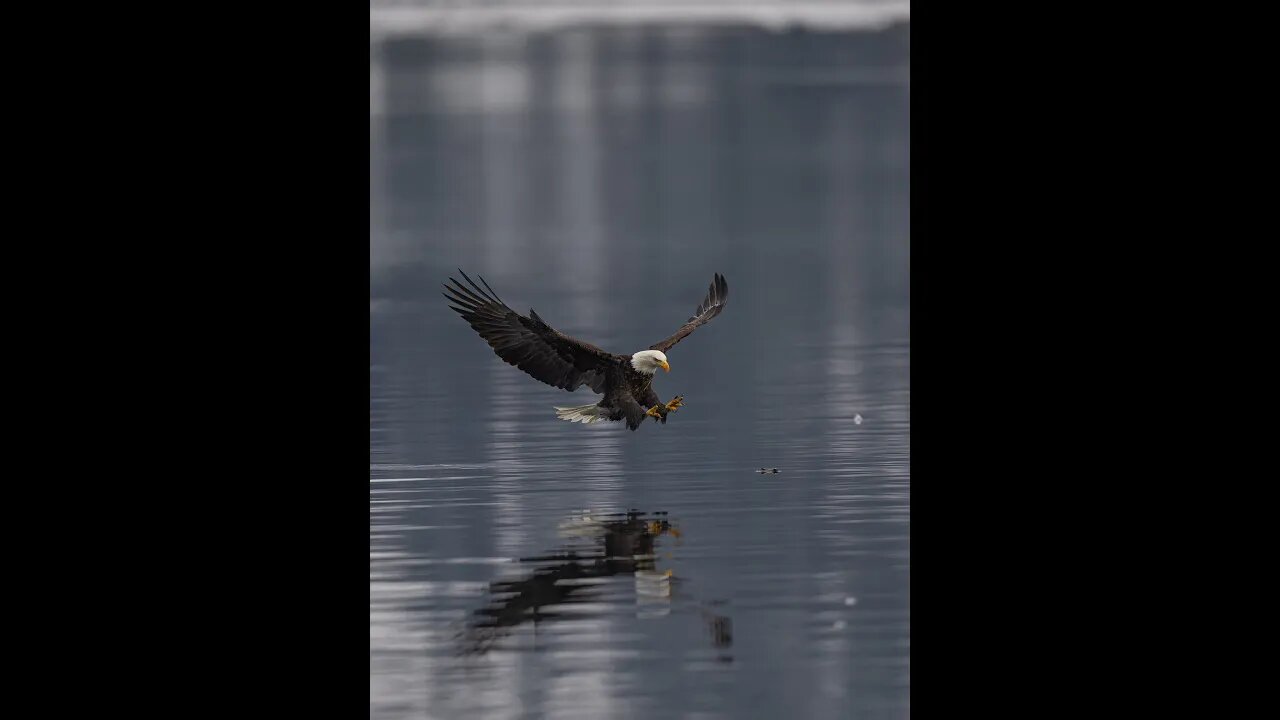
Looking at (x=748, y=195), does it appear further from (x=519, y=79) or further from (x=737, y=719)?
(x=737, y=719)

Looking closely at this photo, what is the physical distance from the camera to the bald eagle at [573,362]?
9.38m

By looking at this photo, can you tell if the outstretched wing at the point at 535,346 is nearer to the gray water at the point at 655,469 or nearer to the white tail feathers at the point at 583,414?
the white tail feathers at the point at 583,414

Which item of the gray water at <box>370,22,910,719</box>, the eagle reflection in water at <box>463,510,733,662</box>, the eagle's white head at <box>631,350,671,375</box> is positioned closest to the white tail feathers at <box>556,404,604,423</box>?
the gray water at <box>370,22,910,719</box>

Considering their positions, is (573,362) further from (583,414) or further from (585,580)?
(585,580)

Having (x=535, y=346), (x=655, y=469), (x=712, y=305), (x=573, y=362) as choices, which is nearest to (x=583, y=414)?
(x=573, y=362)

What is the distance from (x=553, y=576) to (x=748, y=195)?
23.8 metres

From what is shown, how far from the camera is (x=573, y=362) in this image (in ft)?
31.6

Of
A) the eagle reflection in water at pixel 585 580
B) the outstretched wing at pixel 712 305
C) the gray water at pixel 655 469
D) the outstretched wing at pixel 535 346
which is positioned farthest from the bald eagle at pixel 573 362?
the eagle reflection in water at pixel 585 580

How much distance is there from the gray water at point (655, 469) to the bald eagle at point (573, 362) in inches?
9.9

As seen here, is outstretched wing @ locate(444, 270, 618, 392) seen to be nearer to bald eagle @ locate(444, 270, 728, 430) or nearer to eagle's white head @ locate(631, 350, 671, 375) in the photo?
bald eagle @ locate(444, 270, 728, 430)

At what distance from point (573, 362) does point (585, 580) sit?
273 cm

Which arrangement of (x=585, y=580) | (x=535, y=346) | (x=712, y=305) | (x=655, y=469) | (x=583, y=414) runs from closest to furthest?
1. (x=585, y=580)
2. (x=655, y=469)
3. (x=535, y=346)
4. (x=583, y=414)
5. (x=712, y=305)
